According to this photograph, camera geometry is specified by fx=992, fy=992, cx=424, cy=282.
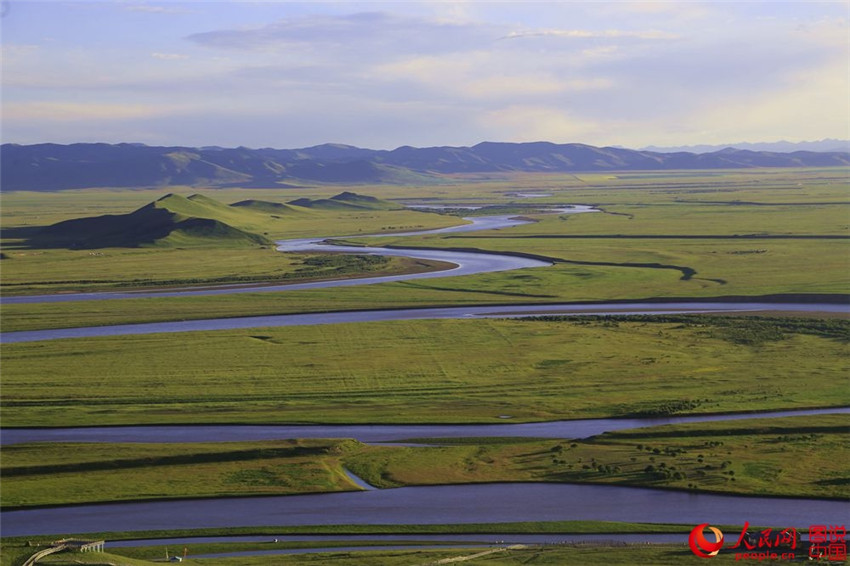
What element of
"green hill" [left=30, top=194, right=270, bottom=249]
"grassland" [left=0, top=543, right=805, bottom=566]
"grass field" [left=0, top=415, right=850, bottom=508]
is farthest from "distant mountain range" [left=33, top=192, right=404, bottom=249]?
"grassland" [left=0, top=543, right=805, bottom=566]

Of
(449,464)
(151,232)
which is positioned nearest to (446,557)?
(449,464)

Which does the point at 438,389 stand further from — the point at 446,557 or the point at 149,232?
the point at 149,232

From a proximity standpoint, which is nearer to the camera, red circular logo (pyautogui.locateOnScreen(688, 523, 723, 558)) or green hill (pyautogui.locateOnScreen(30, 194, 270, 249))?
red circular logo (pyautogui.locateOnScreen(688, 523, 723, 558))

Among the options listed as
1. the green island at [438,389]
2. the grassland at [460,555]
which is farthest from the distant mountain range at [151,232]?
the grassland at [460,555]

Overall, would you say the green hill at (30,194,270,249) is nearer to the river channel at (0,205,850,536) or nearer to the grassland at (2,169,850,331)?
the grassland at (2,169,850,331)

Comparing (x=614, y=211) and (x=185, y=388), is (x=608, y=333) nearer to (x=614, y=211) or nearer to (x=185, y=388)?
(x=185, y=388)

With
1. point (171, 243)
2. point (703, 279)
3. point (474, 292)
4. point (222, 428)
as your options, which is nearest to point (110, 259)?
point (171, 243)
